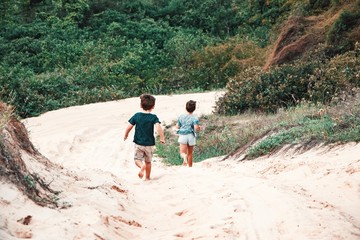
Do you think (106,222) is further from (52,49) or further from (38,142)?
(52,49)

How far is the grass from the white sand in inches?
16.2

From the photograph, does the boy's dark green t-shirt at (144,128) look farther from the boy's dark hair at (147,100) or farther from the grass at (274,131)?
the grass at (274,131)

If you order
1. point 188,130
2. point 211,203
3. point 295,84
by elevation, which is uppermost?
point 295,84

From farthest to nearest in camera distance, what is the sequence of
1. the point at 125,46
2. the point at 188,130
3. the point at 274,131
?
the point at 125,46 → the point at 274,131 → the point at 188,130

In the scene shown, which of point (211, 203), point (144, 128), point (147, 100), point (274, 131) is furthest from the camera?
point (274, 131)

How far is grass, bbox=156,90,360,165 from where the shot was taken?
34.3 feet

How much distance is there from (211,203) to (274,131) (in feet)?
17.7

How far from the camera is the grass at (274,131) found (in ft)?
34.3

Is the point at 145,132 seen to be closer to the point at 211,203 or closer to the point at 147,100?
the point at 147,100

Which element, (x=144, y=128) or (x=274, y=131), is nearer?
(x=144, y=128)

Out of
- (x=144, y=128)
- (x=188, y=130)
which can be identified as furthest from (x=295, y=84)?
(x=144, y=128)

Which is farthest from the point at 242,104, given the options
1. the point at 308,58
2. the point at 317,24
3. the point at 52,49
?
the point at 52,49

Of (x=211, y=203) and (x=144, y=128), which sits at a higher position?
(x=144, y=128)

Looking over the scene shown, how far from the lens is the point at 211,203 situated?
276 inches
